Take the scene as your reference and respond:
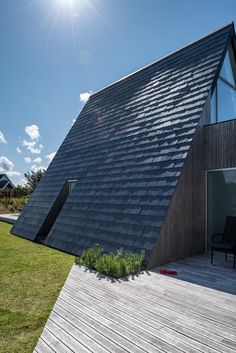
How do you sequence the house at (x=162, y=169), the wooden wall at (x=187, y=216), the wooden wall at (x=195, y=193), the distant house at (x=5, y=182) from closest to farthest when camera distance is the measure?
1. the wooden wall at (x=187, y=216)
2. the wooden wall at (x=195, y=193)
3. the house at (x=162, y=169)
4. the distant house at (x=5, y=182)

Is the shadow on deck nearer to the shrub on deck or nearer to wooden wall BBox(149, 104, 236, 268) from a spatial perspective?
wooden wall BBox(149, 104, 236, 268)

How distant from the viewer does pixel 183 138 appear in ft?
22.3

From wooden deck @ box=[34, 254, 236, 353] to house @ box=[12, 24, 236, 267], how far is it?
1220 millimetres

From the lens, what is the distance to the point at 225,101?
8.56 meters

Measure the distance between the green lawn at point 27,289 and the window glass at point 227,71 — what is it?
285 inches

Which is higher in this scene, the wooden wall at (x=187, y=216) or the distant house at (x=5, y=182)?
the distant house at (x=5, y=182)

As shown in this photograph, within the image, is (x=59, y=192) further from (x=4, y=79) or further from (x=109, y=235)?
(x=4, y=79)

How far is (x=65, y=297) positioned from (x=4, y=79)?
13757mm

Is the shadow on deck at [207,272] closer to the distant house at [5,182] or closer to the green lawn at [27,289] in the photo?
the green lawn at [27,289]

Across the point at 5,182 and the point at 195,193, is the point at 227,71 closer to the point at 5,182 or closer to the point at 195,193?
the point at 195,193

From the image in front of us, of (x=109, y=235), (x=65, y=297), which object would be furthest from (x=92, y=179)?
(x=65, y=297)

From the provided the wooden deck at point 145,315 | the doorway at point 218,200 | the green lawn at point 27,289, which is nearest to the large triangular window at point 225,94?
the doorway at point 218,200

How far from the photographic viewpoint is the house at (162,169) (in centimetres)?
639

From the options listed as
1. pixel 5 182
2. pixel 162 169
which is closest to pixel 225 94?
pixel 162 169
